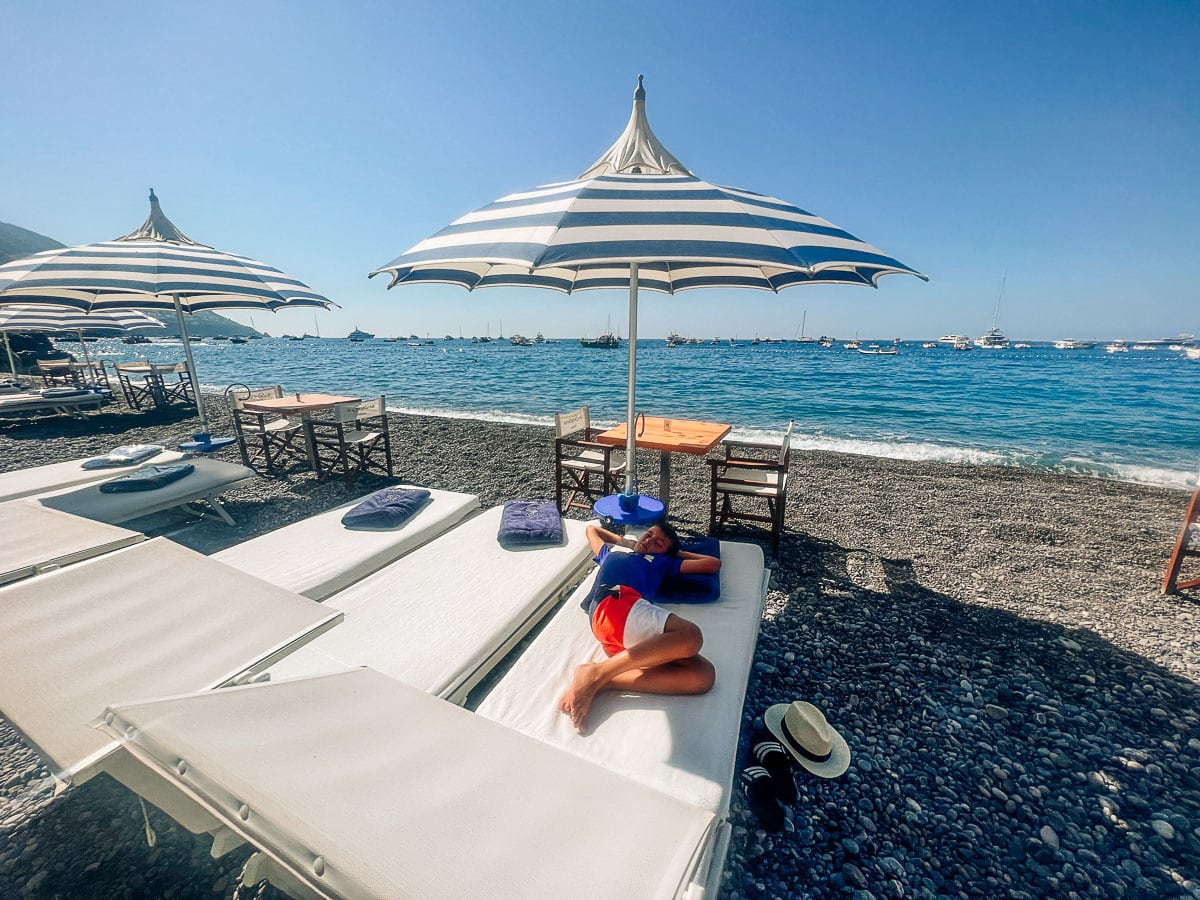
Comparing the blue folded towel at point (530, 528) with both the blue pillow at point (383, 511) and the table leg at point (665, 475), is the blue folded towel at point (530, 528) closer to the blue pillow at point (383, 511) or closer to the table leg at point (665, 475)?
the blue pillow at point (383, 511)

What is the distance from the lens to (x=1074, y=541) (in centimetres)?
536

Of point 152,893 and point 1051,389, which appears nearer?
point 152,893

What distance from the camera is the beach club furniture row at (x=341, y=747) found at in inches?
46.0

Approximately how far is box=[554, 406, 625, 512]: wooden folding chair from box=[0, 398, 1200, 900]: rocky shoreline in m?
1.17

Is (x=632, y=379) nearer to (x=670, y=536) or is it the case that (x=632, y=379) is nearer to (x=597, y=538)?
(x=597, y=538)

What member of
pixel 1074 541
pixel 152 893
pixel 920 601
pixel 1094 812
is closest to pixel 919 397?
pixel 1074 541

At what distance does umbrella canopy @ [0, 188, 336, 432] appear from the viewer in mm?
4262

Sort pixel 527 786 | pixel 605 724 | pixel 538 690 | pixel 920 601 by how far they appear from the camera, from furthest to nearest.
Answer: pixel 920 601, pixel 538 690, pixel 605 724, pixel 527 786

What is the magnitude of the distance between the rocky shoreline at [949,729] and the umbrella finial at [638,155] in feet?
12.1

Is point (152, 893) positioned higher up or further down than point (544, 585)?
further down

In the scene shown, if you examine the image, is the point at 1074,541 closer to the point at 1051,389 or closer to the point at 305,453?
the point at 305,453

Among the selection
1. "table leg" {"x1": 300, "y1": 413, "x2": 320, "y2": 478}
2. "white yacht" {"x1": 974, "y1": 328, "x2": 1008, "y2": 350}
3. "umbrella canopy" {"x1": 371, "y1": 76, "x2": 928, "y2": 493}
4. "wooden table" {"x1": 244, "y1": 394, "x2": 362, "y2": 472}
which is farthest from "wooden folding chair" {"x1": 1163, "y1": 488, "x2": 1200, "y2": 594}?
"white yacht" {"x1": 974, "y1": 328, "x2": 1008, "y2": 350}

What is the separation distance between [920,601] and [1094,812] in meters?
1.86

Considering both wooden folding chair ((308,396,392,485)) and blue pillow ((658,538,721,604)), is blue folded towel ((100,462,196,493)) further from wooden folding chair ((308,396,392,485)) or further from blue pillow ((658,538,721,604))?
blue pillow ((658,538,721,604))
